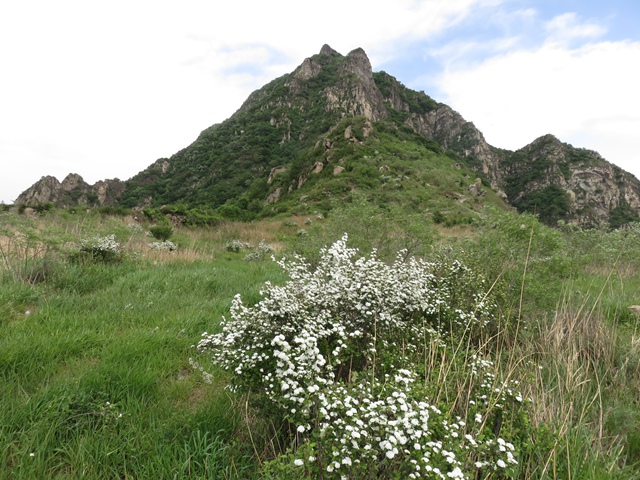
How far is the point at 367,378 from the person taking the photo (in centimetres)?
289

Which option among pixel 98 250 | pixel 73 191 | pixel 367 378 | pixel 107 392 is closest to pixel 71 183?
pixel 73 191

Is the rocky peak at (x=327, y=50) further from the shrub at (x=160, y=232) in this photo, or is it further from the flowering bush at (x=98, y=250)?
the flowering bush at (x=98, y=250)

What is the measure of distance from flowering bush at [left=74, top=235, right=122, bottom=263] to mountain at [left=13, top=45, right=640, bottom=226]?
9763mm

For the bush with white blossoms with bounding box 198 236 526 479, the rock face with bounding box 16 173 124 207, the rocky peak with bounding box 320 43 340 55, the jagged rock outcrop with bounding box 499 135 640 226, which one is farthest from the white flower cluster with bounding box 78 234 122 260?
the rocky peak with bounding box 320 43 340 55

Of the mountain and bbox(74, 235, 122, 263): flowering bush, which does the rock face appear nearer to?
the mountain

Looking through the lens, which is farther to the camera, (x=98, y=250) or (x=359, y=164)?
(x=359, y=164)

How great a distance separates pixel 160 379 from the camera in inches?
131

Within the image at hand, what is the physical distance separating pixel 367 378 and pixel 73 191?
99673 millimetres

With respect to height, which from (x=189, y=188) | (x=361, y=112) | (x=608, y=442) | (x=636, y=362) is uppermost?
(x=361, y=112)

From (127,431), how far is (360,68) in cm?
11452

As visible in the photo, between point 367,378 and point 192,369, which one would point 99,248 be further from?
point 367,378

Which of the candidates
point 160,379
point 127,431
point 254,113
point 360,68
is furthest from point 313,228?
point 360,68

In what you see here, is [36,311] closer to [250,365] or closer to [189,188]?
[250,365]

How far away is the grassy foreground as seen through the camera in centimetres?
233
